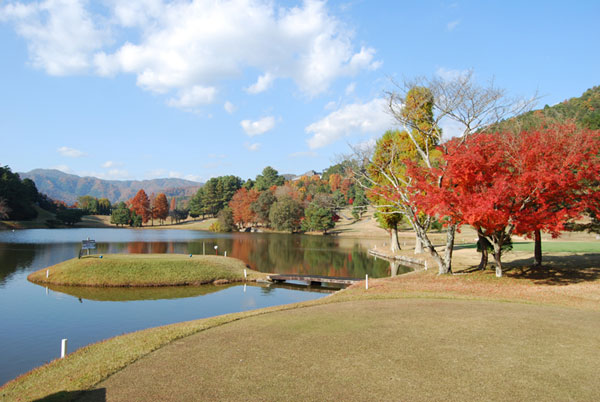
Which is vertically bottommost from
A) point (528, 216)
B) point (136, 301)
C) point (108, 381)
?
point (136, 301)

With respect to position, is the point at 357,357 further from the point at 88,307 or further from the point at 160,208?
the point at 160,208

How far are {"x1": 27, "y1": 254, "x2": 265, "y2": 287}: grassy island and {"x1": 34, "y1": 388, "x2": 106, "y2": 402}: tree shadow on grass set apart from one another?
20933mm

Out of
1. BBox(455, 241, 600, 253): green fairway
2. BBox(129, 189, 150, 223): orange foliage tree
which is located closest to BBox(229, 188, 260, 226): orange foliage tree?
BBox(129, 189, 150, 223): orange foliage tree

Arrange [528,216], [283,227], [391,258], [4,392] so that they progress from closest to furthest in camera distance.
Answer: [4,392] → [528,216] → [391,258] → [283,227]

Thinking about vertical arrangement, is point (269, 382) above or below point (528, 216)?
below

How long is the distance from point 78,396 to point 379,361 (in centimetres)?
648

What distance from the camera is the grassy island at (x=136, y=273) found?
2738 cm

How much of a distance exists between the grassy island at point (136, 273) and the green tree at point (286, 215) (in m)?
61.5

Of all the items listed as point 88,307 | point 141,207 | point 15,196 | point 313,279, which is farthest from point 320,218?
point 15,196

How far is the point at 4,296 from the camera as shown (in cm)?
2328

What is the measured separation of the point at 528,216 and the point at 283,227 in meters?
77.4

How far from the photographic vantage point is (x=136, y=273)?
92.9 feet

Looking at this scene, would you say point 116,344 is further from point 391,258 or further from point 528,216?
point 391,258

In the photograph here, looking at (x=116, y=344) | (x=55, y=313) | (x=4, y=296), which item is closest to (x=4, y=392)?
(x=116, y=344)
